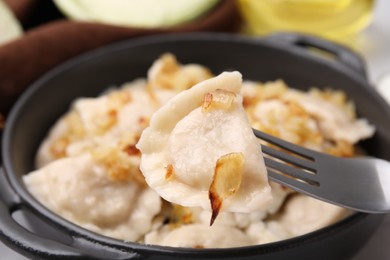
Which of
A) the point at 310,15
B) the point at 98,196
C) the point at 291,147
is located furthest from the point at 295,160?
the point at 310,15

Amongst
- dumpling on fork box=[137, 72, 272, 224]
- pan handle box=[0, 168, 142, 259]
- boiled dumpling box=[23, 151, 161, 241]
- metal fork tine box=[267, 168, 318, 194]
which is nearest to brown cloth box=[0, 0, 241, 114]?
boiled dumpling box=[23, 151, 161, 241]

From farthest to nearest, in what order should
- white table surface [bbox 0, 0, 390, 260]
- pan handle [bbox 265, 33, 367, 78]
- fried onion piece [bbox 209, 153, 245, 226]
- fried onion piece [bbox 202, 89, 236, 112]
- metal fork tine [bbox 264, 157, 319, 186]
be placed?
white table surface [bbox 0, 0, 390, 260] < pan handle [bbox 265, 33, 367, 78] < metal fork tine [bbox 264, 157, 319, 186] < fried onion piece [bbox 202, 89, 236, 112] < fried onion piece [bbox 209, 153, 245, 226]

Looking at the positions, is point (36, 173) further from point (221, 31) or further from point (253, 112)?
point (221, 31)

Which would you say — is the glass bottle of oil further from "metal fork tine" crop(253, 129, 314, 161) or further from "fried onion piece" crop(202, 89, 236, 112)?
"fried onion piece" crop(202, 89, 236, 112)

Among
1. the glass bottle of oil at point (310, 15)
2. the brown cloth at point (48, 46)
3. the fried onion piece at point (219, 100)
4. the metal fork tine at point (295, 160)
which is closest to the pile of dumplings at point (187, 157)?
→ the fried onion piece at point (219, 100)

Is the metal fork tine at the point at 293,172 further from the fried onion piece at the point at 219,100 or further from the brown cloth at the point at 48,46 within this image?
the brown cloth at the point at 48,46

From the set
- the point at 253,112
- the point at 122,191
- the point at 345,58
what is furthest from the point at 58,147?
the point at 345,58

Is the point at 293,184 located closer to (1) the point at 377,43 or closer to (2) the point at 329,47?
(2) the point at 329,47
